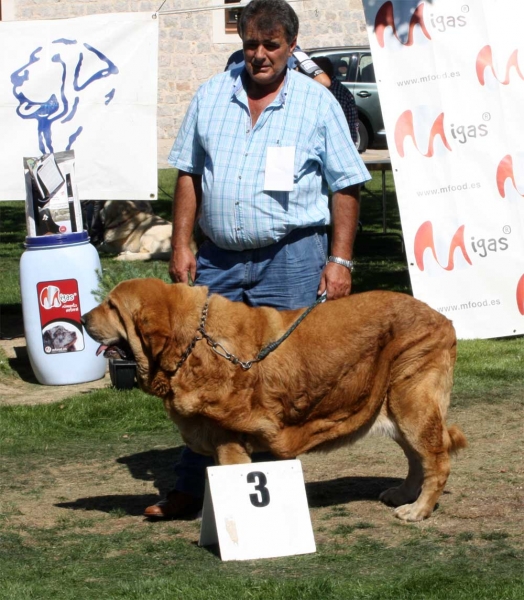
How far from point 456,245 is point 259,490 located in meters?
5.22

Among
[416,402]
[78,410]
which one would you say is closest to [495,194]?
[78,410]

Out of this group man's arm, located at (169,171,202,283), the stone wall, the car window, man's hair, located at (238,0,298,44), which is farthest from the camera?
the stone wall

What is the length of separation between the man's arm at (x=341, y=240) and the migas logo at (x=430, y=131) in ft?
14.5

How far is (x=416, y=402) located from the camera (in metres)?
4.84

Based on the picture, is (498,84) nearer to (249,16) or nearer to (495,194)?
(495,194)

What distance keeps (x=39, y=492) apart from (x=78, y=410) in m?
1.89

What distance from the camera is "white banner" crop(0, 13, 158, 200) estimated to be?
929 centimetres

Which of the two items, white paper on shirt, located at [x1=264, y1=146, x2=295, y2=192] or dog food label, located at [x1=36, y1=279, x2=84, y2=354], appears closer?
white paper on shirt, located at [x1=264, y1=146, x2=295, y2=192]

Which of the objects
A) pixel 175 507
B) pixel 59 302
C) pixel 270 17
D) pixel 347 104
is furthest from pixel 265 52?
pixel 347 104

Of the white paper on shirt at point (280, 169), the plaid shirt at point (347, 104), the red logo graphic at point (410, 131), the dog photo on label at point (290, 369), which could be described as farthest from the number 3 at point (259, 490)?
the plaid shirt at point (347, 104)

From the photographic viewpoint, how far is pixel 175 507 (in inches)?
202

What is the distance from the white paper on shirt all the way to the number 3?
4.33ft

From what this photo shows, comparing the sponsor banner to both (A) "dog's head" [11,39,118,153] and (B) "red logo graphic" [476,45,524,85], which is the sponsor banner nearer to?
(B) "red logo graphic" [476,45,524,85]

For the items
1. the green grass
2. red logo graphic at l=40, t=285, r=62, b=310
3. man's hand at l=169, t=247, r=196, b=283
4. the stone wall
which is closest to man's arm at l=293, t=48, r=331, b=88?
red logo graphic at l=40, t=285, r=62, b=310
